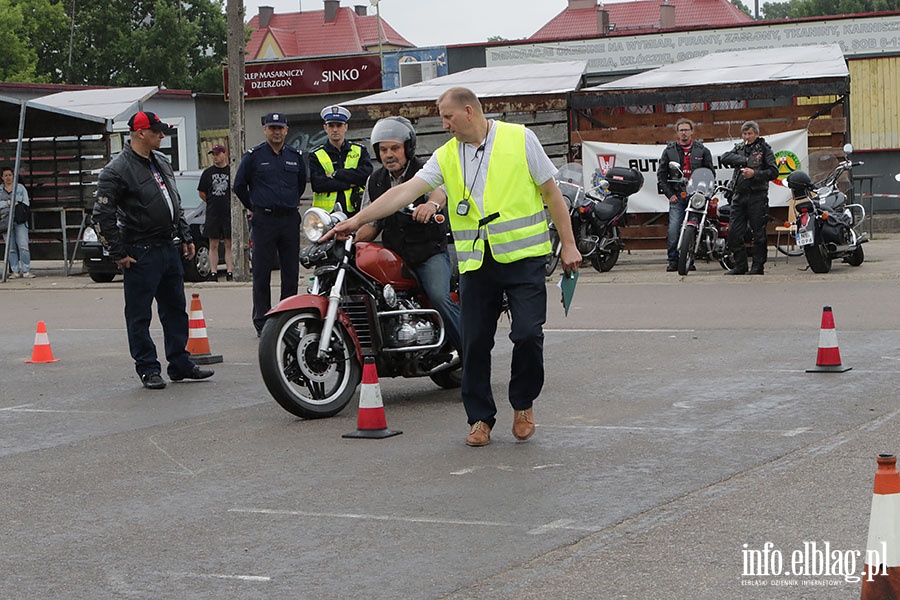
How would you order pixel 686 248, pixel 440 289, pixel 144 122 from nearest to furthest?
pixel 440 289 < pixel 144 122 < pixel 686 248

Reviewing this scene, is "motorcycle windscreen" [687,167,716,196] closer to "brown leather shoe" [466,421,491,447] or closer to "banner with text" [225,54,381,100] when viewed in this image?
"brown leather shoe" [466,421,491,447]

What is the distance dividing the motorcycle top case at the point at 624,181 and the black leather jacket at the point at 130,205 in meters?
9.89

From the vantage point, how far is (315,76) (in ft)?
124

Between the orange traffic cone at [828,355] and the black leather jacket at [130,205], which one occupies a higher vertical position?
the black leather jacket at [130,205]

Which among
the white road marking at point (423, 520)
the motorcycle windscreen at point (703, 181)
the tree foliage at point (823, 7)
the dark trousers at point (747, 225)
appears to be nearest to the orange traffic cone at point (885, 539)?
the white road marking at point (423, 520)

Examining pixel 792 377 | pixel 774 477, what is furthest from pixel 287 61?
pixel 774 477

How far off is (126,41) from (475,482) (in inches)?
2181

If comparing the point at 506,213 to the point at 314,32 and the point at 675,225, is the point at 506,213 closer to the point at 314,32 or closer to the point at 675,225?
the point at 675,225

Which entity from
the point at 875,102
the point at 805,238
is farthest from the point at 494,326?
the point at 875,102

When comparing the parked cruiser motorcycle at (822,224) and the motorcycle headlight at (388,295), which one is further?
the parked cruiser motorcycle at (822,224)

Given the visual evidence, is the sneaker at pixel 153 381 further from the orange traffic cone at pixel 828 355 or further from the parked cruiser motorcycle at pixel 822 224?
the parked cruiser motorcycle at pixel 822 224

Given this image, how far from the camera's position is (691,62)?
23469 mm

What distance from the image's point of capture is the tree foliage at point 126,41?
5853 centimetres

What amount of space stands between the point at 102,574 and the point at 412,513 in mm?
1369
